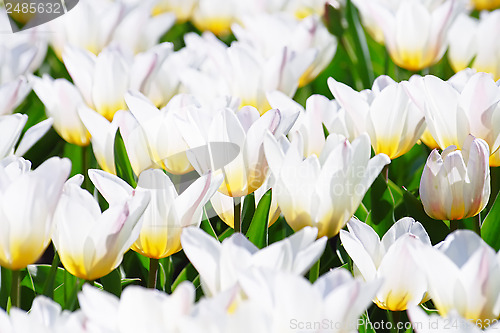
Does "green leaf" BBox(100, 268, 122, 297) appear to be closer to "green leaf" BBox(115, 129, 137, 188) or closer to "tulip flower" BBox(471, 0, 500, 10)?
"green leaf" BBox(115, 129, 137, 188)

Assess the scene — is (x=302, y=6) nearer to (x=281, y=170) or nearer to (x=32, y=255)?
(x=281, y=170)

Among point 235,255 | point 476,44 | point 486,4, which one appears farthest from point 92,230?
point 486,4

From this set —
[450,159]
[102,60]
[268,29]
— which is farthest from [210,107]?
[268,29]

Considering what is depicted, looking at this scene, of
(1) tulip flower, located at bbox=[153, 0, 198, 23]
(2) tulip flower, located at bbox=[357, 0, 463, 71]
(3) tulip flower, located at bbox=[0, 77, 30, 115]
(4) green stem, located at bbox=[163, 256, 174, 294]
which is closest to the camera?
(4) green stem, located at bbox=[163, 256, 174, 294]

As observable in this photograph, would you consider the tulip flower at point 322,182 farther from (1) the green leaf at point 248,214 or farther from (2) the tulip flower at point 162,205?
(1) the green leaf at point 248,214

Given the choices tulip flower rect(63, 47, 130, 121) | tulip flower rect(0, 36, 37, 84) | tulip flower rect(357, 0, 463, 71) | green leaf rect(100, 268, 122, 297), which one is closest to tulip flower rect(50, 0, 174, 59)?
tulip flower rect(0, 36, 37, 84)

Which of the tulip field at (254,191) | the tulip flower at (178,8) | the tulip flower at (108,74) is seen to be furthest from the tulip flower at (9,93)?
the tulip flower at (178,8)
